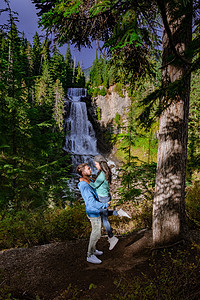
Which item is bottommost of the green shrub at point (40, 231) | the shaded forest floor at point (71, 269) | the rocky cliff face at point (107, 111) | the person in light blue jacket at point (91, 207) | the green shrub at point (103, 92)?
the green shrub at point (40, 231)

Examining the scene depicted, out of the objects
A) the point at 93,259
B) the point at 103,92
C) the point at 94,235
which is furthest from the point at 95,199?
the point at 103,92

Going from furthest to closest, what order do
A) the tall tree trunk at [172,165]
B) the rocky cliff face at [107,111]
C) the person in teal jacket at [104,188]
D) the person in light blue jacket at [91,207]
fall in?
the rocky cliff face at [107,111], the person in teal jacket at [104,188], the person in light blue jacket at [91,207], the tall tree trunk at [172,165]

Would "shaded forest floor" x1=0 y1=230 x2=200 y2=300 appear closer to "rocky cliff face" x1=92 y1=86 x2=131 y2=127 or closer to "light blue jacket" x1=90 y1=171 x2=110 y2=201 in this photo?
"light blue jacket" x1=90 y1=171 x2=110 y2=201

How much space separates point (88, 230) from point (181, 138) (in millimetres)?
3875

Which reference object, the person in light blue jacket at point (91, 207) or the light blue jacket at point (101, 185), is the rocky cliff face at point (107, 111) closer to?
the light blue jacket at point (101, 185)

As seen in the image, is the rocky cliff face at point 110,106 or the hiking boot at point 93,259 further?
the rocky cliff face at point 110,106

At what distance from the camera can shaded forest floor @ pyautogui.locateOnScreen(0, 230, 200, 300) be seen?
100 inches

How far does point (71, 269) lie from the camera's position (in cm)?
321

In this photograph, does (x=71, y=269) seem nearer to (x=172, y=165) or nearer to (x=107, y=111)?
(x=172, y=165)

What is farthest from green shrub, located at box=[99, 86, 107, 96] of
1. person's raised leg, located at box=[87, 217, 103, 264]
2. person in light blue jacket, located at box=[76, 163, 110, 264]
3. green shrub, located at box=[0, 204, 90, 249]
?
person's raised leg, located at box=[87, 217, 103, 264]

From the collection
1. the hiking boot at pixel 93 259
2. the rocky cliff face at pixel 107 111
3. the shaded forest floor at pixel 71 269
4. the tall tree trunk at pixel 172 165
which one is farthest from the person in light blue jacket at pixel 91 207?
the rocky cliff face at pixel 107 111

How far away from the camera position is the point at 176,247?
3.12 metres

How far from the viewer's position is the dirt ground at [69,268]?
101 inches

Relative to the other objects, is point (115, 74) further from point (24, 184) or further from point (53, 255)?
point (24, 184)
